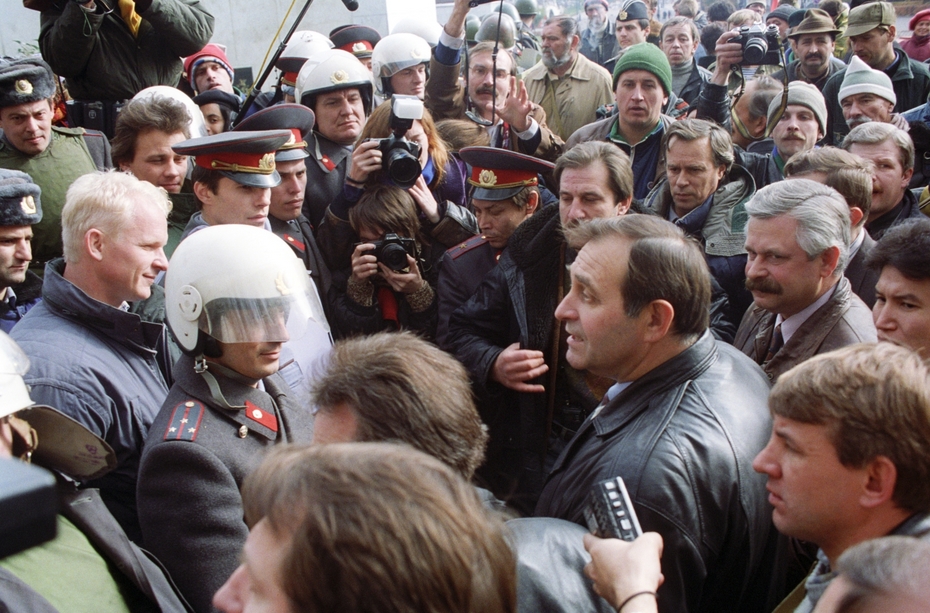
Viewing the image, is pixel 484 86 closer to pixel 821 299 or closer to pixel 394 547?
pixel 821 299

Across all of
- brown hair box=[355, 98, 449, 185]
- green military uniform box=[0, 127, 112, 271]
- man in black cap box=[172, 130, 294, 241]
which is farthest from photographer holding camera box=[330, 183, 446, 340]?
green military uniform box=[0, 127, 112, 271]

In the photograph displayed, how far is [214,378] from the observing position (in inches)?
92.3

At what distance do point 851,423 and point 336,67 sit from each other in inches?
141

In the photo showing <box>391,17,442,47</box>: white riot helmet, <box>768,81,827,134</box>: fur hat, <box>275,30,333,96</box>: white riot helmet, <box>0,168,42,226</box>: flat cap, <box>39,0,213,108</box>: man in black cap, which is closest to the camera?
<box>0,168,42,226</box>: flat cap

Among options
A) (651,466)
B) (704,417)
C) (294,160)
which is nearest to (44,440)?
(651,466)

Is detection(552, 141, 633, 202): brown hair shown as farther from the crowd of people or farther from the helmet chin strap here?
the helmet chin strap

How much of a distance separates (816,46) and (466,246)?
4.43 metres

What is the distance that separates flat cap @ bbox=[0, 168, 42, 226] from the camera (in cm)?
309

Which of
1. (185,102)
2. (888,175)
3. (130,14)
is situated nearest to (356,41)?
(130,14)

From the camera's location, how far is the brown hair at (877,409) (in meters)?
1.63

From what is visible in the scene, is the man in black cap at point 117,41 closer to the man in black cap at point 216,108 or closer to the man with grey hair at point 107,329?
the man in black cap at point 216,108

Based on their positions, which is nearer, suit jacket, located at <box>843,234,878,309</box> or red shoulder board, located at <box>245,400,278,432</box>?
red shoulder board, located at <box>245,400,278,432</box>

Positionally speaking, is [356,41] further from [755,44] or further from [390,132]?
[755,44]

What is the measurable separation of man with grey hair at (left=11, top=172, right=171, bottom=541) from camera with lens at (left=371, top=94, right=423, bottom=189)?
1270mm
